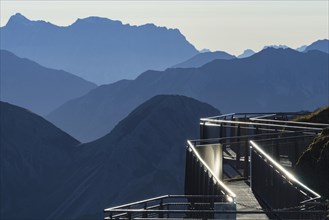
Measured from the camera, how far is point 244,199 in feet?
54.7

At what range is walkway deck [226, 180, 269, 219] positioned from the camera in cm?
1446

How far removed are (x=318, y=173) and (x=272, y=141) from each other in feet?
12.9

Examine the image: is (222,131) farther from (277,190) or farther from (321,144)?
(277,190)

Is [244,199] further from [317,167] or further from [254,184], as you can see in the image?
[317,167]

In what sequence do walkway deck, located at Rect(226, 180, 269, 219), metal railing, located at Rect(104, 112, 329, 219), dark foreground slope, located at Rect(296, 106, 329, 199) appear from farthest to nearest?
dark foreground slope, located at Rect(296, 106, 329, 199) < walkway deck, located at Rect(226, 180, 269, 219) < metal railing, located at Rect(104, 112, 329, 219)

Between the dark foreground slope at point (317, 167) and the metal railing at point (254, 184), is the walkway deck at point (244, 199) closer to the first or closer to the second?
the metal railing at point (254, 184)

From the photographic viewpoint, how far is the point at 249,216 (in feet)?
48.0

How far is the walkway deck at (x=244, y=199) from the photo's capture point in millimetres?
14461

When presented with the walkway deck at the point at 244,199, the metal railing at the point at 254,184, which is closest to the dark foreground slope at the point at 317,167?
the metal railing at the point at 254,184

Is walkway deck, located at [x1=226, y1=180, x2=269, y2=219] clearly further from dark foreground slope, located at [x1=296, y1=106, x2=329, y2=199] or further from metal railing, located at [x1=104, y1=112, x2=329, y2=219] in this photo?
dark foreground slope, located at [x1=296, y1=106, x2=329, y2=199]

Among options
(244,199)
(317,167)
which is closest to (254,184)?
(244,199)

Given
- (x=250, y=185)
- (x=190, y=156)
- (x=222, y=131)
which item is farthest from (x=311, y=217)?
(x=222, y=131)

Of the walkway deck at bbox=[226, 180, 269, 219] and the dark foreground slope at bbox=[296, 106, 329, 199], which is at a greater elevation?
the dark foreground slope at bbox=[296, 106, 329, 199]

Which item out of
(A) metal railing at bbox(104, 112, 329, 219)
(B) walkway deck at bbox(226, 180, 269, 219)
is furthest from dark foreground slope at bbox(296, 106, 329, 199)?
(B) walkway deck at bbox(226, 180, 269, 219)
